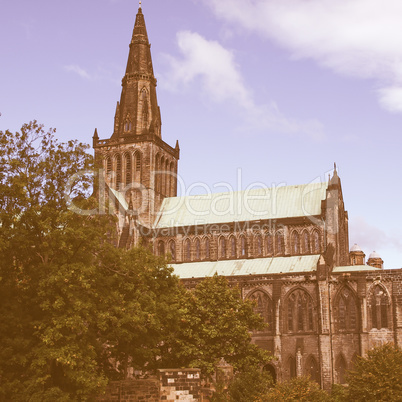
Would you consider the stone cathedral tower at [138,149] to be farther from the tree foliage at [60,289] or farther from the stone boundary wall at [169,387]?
the stone boundary wall at [169,387]

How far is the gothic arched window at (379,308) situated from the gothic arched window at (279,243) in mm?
11246


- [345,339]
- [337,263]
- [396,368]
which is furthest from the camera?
[337,263]

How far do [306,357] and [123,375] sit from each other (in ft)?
78.6

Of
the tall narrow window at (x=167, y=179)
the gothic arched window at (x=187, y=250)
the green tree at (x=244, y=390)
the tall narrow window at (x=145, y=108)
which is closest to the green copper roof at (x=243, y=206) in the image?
the tall narrow window at (x=167, y=179)

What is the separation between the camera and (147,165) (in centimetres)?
7038

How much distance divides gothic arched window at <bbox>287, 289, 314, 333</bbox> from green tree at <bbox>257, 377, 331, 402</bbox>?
27.3 metres

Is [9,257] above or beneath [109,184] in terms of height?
beneath

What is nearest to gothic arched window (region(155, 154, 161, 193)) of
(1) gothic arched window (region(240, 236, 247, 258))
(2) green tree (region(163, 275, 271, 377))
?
(1) gothic arched window (region(240, 236, 247, 258))

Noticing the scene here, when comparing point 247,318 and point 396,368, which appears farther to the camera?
point 247,318

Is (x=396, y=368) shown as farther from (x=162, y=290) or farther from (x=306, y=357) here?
(x=306, y=357)

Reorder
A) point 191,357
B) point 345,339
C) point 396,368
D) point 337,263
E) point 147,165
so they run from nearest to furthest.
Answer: point 396,368 < point 191,357 < point 345,339 < point 337,263 < point 147,165

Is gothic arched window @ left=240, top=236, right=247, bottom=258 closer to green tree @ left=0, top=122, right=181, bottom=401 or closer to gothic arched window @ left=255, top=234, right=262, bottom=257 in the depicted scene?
gothic arched window @ left=255, top=234, right=262, bottom=257

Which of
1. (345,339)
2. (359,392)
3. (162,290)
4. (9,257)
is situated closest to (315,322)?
(345,339)

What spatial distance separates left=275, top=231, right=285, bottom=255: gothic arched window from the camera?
212 ft
